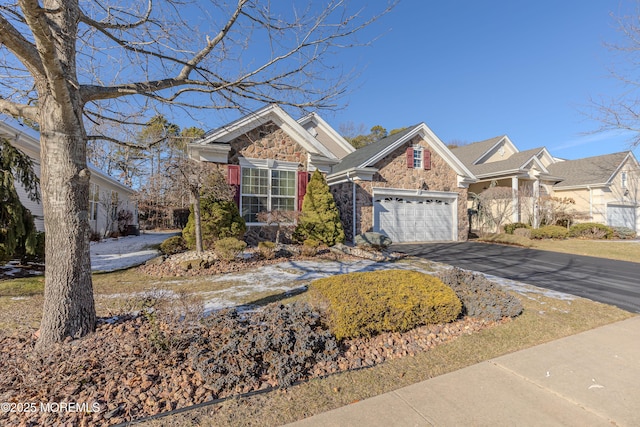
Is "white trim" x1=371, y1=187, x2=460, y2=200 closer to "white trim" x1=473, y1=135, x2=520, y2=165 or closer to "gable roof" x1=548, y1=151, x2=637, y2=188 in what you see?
"white trim" x1=473, y1=135, x2=520, y2=165

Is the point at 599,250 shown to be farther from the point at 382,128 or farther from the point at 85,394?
the point at 382,128

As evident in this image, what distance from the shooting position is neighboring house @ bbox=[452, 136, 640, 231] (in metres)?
17.5

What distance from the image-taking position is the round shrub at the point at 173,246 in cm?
910

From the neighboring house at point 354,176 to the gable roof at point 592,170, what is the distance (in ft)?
37.3

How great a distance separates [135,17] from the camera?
3943 millimetres

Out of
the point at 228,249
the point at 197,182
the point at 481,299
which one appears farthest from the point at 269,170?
the point at 481,299

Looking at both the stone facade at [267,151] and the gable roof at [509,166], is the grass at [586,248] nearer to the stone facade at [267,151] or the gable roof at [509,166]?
the gable roof at [509,166]

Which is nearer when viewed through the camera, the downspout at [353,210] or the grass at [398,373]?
the grass at [398,373]

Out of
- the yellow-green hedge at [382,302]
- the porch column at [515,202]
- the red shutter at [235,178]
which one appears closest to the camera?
the yellow-green hedge at [382,302]

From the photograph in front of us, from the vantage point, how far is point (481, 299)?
4.52 meters

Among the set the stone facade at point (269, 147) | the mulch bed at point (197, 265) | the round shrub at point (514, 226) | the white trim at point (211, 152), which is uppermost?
the stone facade at point (269, 147)

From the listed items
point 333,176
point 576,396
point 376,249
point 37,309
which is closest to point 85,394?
point 37,309

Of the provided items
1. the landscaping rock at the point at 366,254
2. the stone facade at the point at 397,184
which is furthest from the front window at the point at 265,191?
the stone facade at the point at 397,184

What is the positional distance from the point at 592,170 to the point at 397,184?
17202 millimetres
